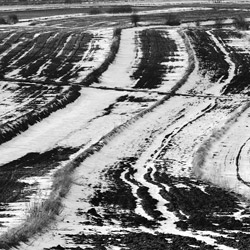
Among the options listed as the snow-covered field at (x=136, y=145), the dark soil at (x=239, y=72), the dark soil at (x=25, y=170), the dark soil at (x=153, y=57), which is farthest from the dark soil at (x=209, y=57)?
the dark soil at (x=25, y=170)

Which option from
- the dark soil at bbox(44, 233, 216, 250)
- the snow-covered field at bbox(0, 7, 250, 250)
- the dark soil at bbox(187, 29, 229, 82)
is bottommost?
the dark soil at bbox(187, 29, 229, 82)

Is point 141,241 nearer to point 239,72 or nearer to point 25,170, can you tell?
point 25,170

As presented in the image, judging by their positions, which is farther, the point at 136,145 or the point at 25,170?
the point at 136,145

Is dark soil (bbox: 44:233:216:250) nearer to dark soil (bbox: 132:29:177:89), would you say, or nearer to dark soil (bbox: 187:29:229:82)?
dark soil (bbox: 132:29:177:89)

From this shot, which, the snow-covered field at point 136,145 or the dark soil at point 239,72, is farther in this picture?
the dark soil at point 239,72

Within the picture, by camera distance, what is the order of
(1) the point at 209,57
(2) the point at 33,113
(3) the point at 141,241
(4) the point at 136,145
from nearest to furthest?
(3) the point at 141,241 < (4) the point at 136,145 < (2) the point at 33,113 < (1) the point at 209,57

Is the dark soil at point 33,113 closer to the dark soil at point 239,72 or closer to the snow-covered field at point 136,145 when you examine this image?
A: the snow-covered field at point 136,145

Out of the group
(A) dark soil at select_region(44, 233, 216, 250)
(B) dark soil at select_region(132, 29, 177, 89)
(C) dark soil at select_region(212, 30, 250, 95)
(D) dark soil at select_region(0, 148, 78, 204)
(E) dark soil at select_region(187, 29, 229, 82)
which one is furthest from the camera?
(E) dark soil at select_region(187, 29, 229, 82)

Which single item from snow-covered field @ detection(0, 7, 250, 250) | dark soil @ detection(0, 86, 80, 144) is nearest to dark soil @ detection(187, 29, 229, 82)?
snow-covered field @ detection(0, 7, 250, 250)

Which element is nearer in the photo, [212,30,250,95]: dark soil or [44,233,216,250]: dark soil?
[44,233,216,250]: dark soil

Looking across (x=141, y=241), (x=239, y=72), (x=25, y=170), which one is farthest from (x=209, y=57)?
(x=141, y=241)

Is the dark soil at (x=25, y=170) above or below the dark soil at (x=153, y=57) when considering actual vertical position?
above
